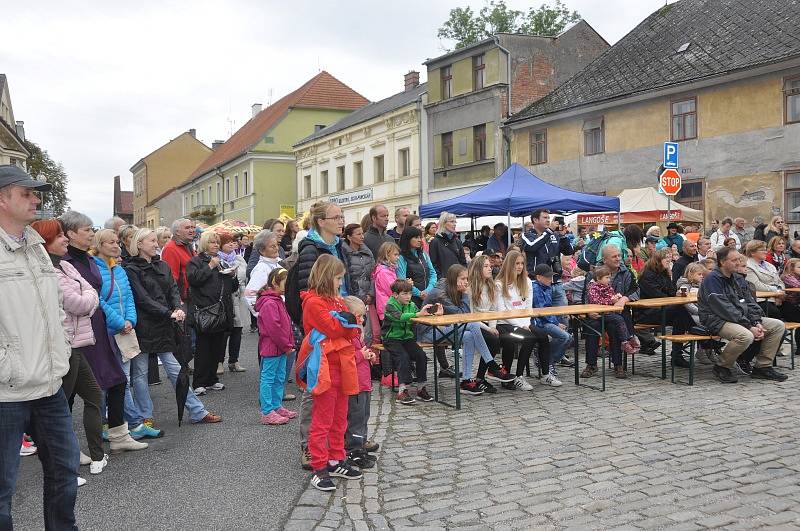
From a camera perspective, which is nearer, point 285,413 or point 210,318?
point 285,413

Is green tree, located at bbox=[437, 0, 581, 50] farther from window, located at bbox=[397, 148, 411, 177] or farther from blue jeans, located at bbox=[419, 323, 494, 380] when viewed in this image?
blue jeans, located at bbox=[419, 323, 494, 380]

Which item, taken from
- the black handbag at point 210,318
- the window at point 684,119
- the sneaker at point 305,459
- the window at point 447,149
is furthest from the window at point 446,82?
the sneaker at point 305,459

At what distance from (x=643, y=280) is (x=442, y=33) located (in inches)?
1655

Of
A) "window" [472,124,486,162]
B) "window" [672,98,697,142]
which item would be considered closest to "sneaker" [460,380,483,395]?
"window" [672,98,697,142]

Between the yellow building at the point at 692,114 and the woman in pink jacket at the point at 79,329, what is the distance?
19.5 metres

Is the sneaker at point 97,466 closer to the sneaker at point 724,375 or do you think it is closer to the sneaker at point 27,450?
the sneaker at point 27,450

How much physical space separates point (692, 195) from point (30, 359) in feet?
72.4

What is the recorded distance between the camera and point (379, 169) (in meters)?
37.4

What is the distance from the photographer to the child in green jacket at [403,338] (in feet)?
24.3

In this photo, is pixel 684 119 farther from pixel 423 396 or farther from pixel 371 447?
pixel 371 447

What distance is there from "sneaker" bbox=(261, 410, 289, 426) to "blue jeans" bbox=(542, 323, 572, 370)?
3.25m

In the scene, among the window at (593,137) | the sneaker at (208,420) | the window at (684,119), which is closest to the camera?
the sneaker at (208,420)

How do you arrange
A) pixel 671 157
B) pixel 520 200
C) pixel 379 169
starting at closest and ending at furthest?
pixel 671 157, pixel 520 200, pixel 379 169

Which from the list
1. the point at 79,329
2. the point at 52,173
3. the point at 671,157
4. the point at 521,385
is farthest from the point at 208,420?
the point at 52,173
